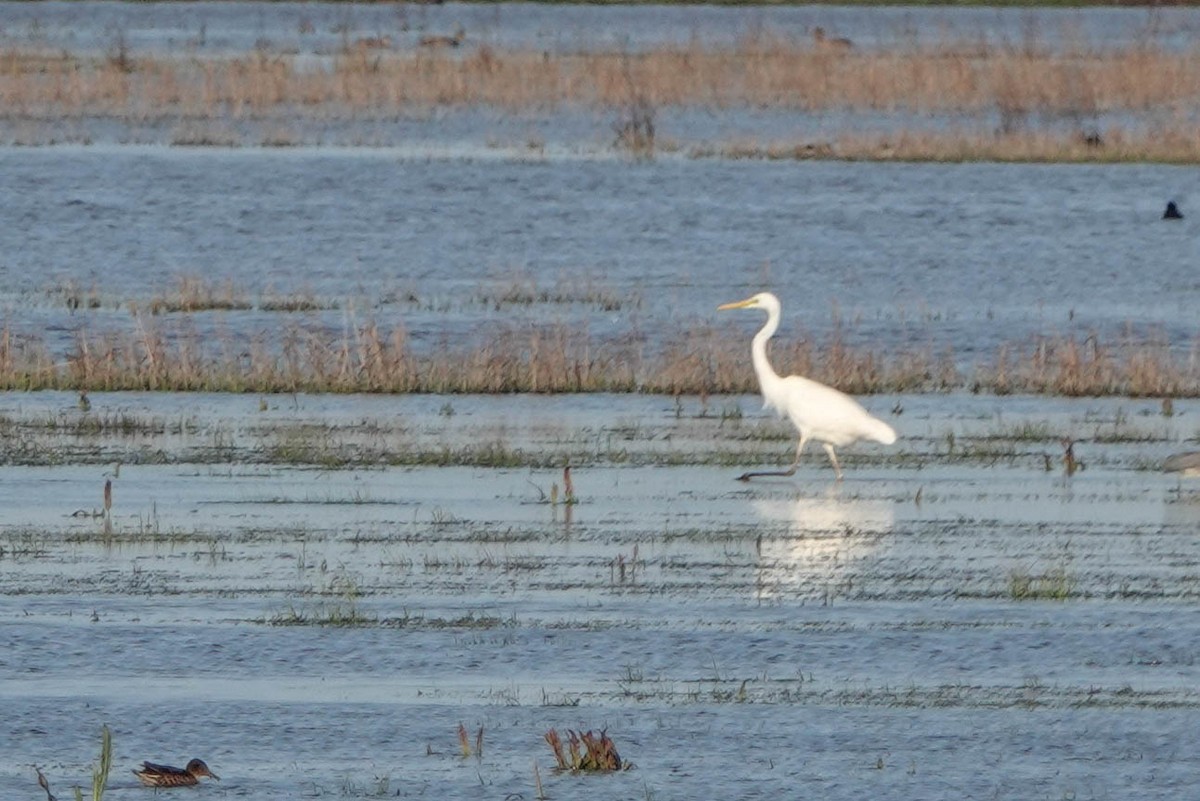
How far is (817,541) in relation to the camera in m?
11.7

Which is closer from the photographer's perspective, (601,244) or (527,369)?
(527,369)

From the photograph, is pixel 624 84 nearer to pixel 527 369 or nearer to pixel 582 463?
pixel 527 369

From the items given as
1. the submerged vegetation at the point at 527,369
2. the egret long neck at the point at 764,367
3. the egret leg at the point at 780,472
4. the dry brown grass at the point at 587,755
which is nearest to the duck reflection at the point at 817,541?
the egret leg at the point at 780,472

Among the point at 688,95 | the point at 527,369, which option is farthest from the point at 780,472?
the point at 688,95

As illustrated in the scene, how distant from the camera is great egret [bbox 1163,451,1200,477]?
1344 centimetres

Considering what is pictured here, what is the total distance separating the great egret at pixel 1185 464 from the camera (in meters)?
13.4

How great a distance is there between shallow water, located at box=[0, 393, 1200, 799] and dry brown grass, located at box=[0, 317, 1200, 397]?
1.85 meters

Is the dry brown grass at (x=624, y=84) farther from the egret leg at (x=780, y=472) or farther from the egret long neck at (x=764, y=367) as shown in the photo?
the egret leg at (x=780, y=472)

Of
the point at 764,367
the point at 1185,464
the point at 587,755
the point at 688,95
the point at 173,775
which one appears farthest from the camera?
the point at 688,95

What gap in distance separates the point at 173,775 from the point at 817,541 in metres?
4.78

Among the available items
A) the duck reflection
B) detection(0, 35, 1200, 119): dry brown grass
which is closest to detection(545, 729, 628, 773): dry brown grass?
the duck reflection

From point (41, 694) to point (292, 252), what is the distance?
57.2ft

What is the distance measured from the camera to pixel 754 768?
790 centimetres

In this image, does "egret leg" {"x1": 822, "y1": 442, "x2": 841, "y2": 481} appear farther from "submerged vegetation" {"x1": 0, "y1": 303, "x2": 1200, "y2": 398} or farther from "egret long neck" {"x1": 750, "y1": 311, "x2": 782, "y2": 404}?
"submerged vegetation" {"x1": 0, "y1": 303, "x2": 1200, "y2": 398}
